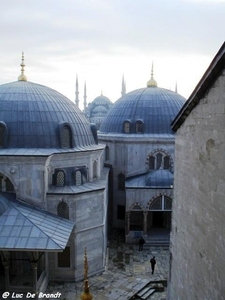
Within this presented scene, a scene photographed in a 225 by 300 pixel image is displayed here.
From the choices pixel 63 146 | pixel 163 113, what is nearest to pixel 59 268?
pixel 63 146

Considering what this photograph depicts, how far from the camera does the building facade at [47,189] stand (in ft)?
48.0

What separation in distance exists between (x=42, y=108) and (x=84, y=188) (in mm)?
5147

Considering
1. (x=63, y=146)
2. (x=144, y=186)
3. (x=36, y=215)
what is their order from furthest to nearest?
1. (x=144, y=186)
2. (x=63, y=146)
3. (x=36, y=215)

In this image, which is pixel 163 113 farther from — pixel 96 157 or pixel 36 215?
pixel 36 215

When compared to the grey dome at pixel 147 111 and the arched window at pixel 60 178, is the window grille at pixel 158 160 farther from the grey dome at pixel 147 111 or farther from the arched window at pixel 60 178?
the arched window at pixel 60 178

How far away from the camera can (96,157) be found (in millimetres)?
19109

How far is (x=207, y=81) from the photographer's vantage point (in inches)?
275

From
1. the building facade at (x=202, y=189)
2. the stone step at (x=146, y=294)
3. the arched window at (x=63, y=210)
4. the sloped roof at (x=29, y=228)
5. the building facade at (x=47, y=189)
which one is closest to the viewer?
the building facade at (x=202, y=189)

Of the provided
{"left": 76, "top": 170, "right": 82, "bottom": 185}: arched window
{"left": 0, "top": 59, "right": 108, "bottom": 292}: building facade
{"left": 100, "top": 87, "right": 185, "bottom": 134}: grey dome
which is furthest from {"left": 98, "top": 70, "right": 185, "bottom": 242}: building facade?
{"left": 76, "top": 170, "right": 82, "bottom": 185}: arched window

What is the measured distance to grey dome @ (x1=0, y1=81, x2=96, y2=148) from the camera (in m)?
16.8

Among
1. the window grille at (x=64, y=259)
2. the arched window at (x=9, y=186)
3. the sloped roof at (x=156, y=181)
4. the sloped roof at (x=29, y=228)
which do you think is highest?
the arched window at (x=9, y=186)

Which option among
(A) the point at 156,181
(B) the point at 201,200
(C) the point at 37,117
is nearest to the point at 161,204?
(A) the point at 156,181

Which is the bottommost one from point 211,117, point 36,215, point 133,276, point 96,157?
point 133,276

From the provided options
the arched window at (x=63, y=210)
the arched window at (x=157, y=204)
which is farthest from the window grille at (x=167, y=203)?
the arched window at (x=63, y=210)
